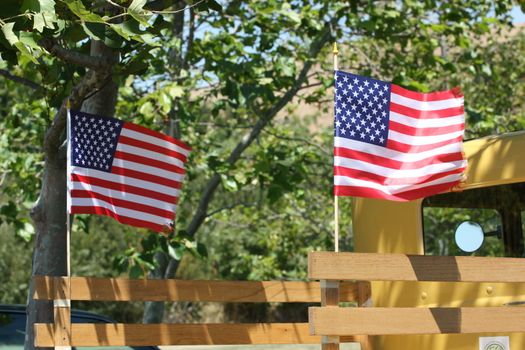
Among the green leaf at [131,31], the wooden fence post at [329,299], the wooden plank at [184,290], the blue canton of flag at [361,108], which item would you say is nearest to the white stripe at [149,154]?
the wooden plank at [184,290]

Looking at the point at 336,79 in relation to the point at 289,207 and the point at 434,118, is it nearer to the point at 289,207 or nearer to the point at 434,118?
the point at 434,118

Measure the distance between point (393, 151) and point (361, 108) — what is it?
0.98ft

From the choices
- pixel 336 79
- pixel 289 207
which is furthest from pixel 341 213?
pixel 336 79

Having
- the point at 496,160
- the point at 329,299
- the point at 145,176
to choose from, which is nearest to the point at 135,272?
the point at 145,176

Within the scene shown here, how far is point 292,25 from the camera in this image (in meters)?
11.7

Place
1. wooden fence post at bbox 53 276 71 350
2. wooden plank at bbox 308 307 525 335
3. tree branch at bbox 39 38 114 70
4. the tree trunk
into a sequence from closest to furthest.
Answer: wooden plank at bbox 308 307 525 335 < wooden fence post at bbox 53 276 71 350 < tree branch at bbox 39 38 114 70 < the tree trunk

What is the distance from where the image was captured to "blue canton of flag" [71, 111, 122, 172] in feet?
20.3

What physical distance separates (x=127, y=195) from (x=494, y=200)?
8.09 feet

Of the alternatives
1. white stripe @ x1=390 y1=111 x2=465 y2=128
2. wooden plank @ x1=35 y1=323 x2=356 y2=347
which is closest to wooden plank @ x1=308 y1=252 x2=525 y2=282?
white stripe @ x1=390 y1=111 x2=465 y2=128

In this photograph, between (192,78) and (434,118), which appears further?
(192,78)

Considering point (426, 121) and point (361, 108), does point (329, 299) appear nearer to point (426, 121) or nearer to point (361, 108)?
point (361, 108)

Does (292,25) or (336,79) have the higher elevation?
(292,25)

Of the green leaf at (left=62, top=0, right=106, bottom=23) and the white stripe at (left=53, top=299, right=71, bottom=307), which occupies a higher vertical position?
the green leaf at (left=62, top=0, right=106, bottom=23)

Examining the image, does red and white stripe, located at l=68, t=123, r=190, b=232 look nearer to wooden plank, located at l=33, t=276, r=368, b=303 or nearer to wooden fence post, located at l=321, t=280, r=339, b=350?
wooden plank, located at l=33, t=276, r=368, b=303
